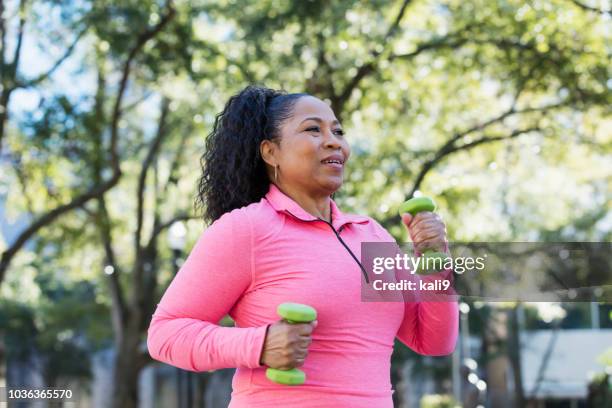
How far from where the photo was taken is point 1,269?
10250mm

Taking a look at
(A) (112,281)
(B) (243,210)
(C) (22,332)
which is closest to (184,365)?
(B) (243,210)

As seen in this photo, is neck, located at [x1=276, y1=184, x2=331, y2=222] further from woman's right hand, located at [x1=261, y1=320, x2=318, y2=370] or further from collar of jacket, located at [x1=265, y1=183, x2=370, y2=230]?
woman's right hand, located at [x1=261, y1=320, x2=318, y2=370]

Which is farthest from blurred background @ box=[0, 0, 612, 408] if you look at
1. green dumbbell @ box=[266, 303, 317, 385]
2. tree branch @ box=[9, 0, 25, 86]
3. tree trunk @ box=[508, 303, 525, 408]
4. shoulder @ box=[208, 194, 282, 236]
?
green dumbbell @ box=[266, 303, 317, 385]

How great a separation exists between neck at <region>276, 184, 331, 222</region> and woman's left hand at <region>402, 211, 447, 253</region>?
0.29m

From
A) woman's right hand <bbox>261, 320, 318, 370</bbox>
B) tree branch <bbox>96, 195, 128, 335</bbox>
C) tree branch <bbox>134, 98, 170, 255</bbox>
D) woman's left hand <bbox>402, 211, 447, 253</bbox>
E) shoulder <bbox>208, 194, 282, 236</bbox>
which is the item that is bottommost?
woman's right hand <bbox>261, 320, 318, 370</bbox>

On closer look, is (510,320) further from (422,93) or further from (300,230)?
(300,230)

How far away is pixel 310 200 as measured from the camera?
2.29 meters

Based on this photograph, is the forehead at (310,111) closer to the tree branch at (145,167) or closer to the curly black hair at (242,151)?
the curly black hair at (242,151)

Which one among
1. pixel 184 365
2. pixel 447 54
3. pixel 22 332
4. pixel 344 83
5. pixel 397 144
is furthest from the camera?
pixel 22 332

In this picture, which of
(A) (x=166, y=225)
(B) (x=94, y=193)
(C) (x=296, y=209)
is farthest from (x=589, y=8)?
(C) (x=296, y=209)

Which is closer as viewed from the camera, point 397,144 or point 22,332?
point 397,144

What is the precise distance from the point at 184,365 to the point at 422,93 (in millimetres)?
9699

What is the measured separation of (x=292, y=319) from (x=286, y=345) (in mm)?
56

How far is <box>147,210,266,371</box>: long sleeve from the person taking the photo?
1961 mm
